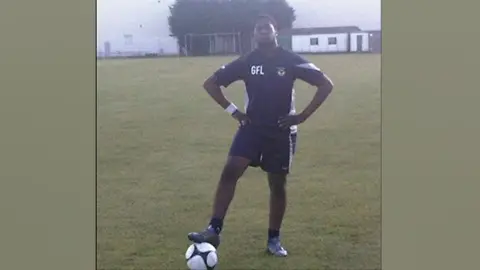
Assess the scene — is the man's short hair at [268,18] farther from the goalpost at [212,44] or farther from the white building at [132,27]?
the white building at [132,27]

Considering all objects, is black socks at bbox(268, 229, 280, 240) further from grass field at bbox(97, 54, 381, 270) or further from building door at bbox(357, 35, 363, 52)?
building door at bbox(357, 35, 363, 52)

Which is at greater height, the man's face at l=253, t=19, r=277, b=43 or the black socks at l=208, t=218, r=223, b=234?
the man's face at l=253, t=19, r=277, b=43

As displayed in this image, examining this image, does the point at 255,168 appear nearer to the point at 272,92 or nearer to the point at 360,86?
the point at 272,92

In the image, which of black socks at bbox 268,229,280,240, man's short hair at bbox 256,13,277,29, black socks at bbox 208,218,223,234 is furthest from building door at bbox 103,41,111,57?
black socks at bbox 268,229,280,240

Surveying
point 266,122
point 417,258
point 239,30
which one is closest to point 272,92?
point 266,122

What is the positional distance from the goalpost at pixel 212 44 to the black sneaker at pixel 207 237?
90 centimetres

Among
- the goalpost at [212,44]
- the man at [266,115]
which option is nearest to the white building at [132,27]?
the goalpost at [212,44]

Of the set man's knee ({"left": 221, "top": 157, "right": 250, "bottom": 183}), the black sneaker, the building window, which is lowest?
the black sneaker

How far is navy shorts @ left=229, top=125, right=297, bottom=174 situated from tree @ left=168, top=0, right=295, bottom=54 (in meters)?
0.43

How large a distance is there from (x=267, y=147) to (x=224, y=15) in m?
0.70

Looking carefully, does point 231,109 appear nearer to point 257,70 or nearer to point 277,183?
point 257,70

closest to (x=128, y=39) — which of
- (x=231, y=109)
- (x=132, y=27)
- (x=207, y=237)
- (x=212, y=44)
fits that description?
(x=132, y=27)

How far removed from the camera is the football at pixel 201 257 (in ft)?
9.97

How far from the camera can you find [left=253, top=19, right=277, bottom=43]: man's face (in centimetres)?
309
